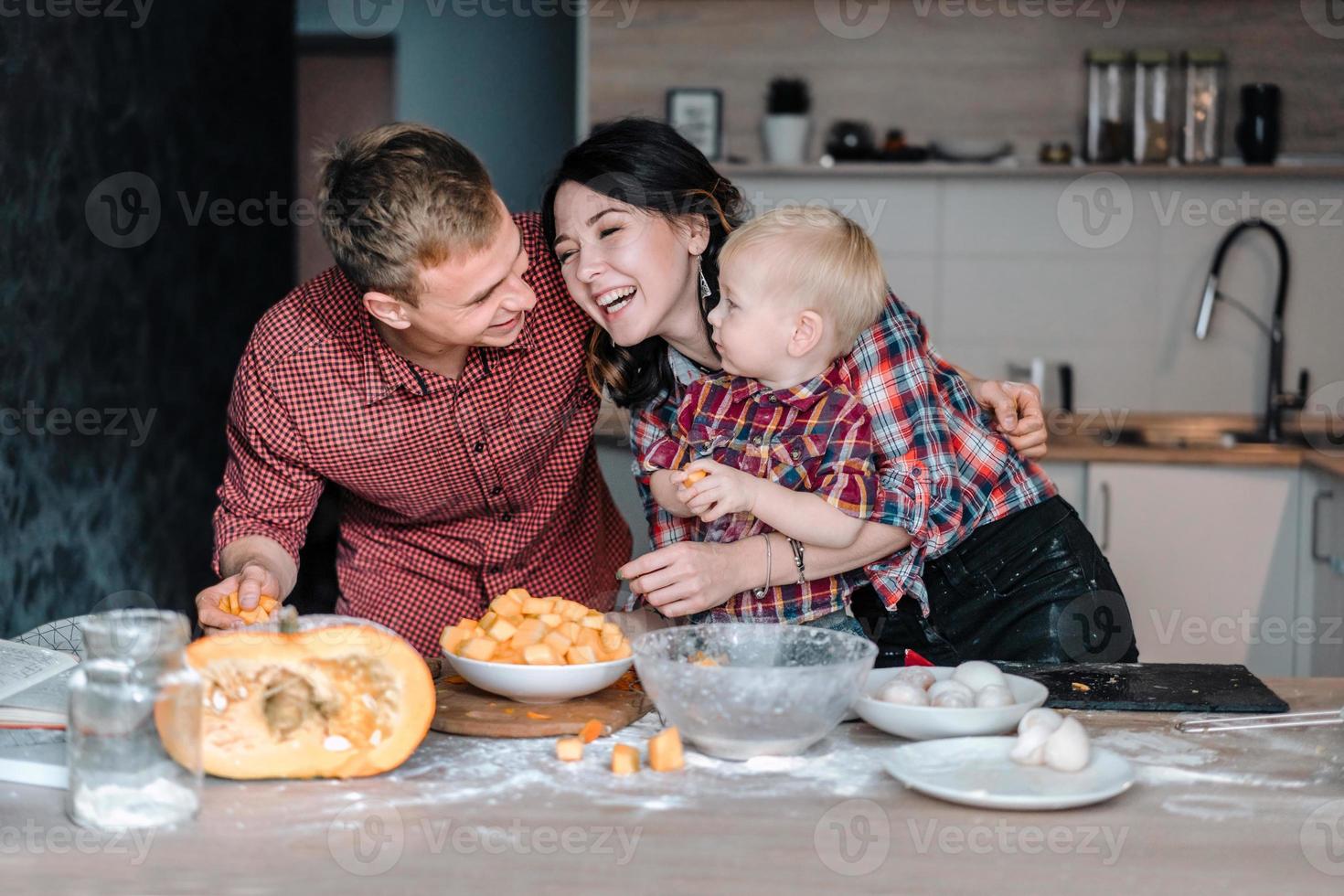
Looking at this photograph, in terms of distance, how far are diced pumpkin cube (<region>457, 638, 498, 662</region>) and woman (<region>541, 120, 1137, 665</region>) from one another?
0.30 metres

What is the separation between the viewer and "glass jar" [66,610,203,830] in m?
1.11

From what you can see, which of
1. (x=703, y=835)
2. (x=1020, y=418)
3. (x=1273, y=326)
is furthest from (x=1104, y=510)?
(x=703, y=835)

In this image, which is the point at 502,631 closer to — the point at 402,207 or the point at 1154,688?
the point at 402,207

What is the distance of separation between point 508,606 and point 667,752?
30 cm

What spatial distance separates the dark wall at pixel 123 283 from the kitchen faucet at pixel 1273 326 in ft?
9.42

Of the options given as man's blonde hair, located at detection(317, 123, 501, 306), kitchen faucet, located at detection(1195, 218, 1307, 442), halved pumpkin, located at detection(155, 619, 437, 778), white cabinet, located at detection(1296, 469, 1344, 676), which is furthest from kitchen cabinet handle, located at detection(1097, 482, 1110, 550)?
halved pumpkin, located at detection(155, 619, 437, 778)

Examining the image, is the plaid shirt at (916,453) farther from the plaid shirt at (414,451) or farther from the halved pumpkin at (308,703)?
the halved pumpkin at (308,703)

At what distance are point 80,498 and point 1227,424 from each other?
307 cm

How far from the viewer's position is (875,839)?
1088mm

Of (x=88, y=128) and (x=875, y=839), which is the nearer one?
(x=875, y=839)

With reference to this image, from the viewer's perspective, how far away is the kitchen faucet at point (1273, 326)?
3.85 metres

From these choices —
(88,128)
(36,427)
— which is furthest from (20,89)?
(36,427)

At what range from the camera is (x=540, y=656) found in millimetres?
1397

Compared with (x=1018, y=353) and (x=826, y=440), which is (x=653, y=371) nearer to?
(x=826, y=440)
